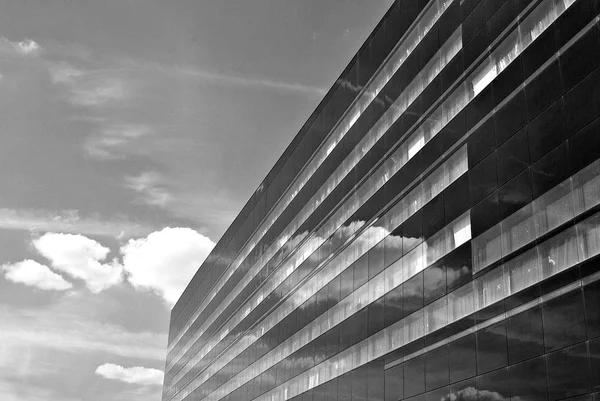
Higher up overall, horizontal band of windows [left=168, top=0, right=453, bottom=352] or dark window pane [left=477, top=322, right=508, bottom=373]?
horizontal band of windows [left=168, top=0, right=453, bottom=352]

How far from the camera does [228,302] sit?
3307 inches

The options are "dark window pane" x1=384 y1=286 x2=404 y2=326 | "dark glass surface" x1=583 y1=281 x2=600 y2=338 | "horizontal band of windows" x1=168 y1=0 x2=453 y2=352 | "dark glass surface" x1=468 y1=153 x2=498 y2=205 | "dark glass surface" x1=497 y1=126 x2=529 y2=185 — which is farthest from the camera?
"horizontal band of windows" x1=168 y1=0 x2=453 y2=352

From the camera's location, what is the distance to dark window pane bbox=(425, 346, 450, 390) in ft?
115

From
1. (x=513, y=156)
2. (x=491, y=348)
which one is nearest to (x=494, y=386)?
(x=491, y=348)

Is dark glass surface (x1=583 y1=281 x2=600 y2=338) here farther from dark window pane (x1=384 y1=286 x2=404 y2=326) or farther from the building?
dark window pane (x1=384 y1=286 x2=404 y2=326)

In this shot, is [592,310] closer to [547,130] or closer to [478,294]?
[478,294]

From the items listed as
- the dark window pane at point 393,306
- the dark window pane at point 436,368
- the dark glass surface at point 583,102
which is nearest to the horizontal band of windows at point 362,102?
the dark glass surface at point 583,102

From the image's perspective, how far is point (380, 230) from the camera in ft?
150

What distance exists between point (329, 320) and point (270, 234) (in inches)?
831

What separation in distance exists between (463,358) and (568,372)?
22.8 feet

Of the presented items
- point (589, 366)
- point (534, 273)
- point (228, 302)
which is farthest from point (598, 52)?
point (228, 302)

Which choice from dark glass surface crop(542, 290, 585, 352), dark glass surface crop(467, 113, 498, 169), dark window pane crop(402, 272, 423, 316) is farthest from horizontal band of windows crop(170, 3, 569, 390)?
dark glass surface crop(542, 290, 585, 352)

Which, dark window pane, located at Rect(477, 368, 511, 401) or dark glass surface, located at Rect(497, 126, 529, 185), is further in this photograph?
dark glass surface, located at Rect(497, 126, 529, 185)

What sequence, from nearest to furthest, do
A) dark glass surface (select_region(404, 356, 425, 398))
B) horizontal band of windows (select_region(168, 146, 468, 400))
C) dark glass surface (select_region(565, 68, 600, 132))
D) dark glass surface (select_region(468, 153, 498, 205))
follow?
dark glass surface (select_region(565, 68, 600, 132))
dark glass surface (select_region(468, 153, 498, 205))
dark glass surface (select_region(404, 356, 425, 398))
horizontal band of windows (select_region(168, 146, 468, 400))
